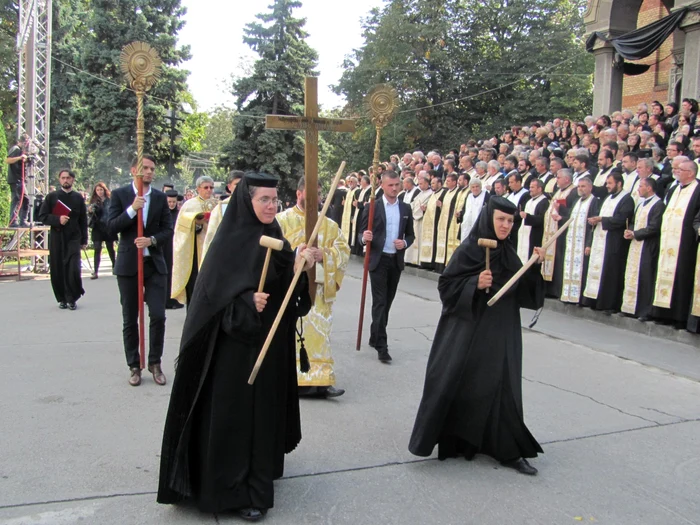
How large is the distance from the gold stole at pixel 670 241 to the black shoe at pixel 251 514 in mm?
6965

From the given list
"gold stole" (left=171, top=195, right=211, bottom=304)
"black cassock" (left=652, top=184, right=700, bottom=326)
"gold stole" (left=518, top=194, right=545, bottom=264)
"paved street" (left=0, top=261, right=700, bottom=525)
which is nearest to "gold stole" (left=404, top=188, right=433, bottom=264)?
"gold stole" (left=518, top=194, right=545, bottom=264)

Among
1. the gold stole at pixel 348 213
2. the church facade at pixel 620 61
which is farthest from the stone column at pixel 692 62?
the gold stole at pixel 348 213

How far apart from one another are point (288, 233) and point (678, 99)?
17.8 meters

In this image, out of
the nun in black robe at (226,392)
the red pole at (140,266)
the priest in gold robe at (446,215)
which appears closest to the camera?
the nun in black robe at (226,392)

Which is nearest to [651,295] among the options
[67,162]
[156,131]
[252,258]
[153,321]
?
[153,321]

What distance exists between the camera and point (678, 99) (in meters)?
19.7

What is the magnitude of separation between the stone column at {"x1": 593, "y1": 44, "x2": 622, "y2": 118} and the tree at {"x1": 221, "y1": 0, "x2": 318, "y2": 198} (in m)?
13.9

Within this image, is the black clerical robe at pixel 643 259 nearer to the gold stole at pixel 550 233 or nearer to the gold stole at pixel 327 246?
the gold stole at pixel 550 233

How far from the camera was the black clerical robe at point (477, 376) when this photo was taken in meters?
4.46

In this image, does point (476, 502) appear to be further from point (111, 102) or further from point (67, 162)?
point (67, 162)

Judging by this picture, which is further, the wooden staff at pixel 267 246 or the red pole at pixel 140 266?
the red pole at pixel 140 266

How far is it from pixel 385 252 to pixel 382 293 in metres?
0.49

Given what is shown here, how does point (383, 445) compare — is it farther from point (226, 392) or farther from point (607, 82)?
point (607, 82)

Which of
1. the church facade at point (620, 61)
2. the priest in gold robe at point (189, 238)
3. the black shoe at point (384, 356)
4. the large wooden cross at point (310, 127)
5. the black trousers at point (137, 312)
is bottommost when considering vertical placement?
the black shoe at point (384, 356)
